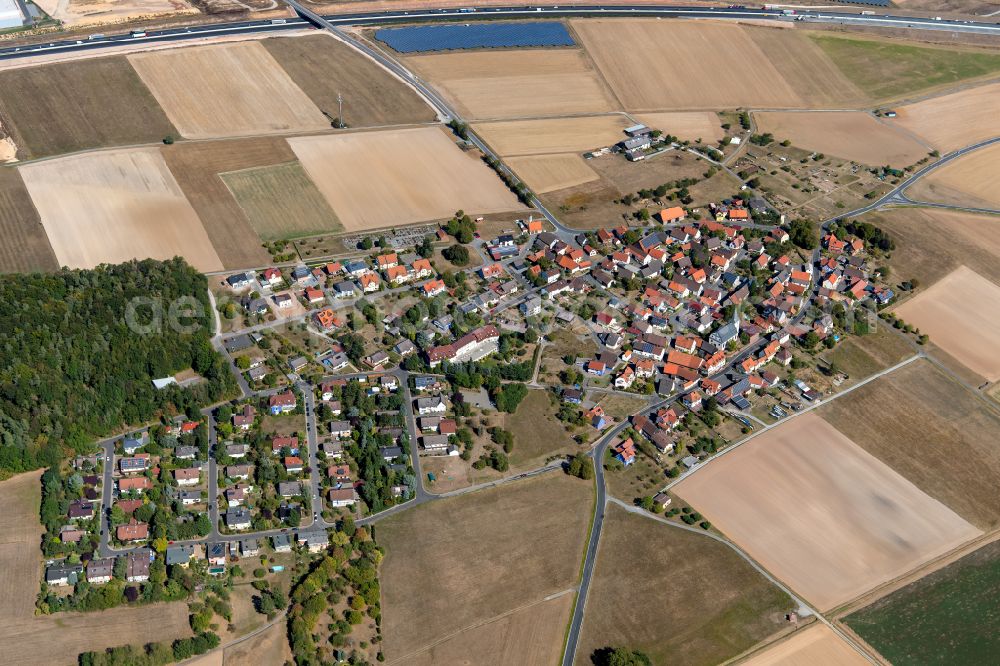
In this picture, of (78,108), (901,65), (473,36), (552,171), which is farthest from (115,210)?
(901,65)

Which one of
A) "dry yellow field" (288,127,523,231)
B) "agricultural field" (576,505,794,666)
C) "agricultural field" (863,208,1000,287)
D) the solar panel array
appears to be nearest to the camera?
"agricultural field" (576,505,794,666)

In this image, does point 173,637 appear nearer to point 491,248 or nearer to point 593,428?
point 593,428

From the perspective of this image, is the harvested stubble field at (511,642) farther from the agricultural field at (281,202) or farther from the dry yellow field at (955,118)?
the dry yellow field at (955,118)

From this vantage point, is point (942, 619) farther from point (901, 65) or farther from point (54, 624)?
point (901, 65)

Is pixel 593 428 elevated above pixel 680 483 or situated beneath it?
elevated above

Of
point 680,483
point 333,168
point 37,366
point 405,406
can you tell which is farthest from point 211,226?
point 680,483

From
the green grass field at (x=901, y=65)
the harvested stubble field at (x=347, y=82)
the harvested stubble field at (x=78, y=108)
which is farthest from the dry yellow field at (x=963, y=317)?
the harvested stubble field at (x=78, y=108)

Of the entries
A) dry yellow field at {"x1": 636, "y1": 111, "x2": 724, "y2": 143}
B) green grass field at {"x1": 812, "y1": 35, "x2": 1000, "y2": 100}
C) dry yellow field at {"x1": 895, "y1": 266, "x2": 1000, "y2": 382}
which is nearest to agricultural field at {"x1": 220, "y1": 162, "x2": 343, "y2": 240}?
dry yellow field at {"x1": 636, "y1": 111, "x2": 724, "y2": 143}

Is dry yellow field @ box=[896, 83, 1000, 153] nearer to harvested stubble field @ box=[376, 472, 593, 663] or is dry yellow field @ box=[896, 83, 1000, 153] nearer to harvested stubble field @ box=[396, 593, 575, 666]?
harvested stubble field @ box=[376, 472, 593, 663]
